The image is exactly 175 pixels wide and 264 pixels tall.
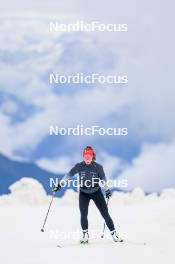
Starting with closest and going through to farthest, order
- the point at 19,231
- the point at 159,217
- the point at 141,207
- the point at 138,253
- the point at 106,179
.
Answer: the point at 138,253 < the point at 106,179 < the point at 19,231 < the point at 159,217 < the point at 141,207

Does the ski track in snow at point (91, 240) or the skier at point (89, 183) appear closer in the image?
the ski track in snow at point (91, 240)

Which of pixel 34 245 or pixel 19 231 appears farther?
pixel 19 231

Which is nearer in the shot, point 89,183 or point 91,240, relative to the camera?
point 89,183

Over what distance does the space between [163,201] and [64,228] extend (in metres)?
5.27

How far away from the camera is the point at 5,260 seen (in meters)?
9.09

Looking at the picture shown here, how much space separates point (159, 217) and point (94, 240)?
596 cm

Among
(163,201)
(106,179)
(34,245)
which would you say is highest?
(163,201)

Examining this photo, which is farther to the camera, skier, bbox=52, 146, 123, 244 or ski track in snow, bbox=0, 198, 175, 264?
skier, bbox=52, 146, 123, 244

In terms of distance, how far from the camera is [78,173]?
10727mm

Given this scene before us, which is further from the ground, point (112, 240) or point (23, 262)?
point (112, 240)

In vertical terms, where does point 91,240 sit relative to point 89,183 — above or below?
below

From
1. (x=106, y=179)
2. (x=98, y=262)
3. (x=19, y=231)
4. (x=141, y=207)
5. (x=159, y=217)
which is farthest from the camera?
(x=141, y=207)

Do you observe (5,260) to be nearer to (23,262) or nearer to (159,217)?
(23,262)

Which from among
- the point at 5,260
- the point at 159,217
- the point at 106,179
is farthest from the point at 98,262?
the point at 159,217
